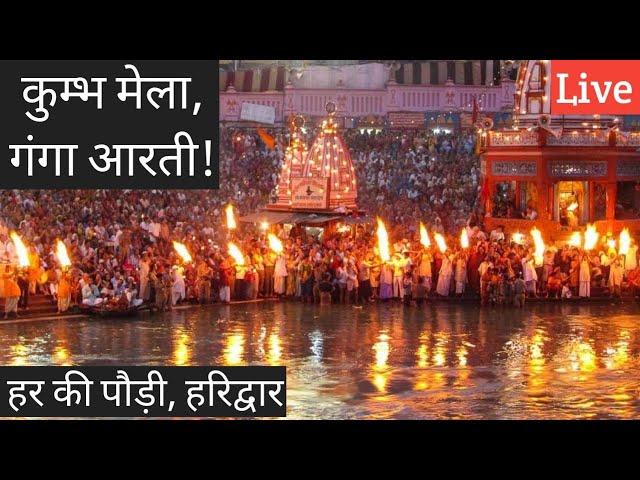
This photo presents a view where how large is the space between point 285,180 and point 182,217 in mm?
2521

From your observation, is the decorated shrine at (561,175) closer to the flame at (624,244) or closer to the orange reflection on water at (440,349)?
the flame at (624,244)

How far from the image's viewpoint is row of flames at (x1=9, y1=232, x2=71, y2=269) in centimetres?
2416

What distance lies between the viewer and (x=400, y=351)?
68.3 ft

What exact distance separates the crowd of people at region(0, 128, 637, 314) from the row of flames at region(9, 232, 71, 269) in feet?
0.41

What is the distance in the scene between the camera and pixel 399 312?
2502 cm

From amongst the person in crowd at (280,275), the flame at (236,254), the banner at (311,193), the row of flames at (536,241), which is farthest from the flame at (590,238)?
the flame at (236,254)

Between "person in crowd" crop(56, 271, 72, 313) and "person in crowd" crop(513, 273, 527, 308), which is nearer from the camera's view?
"person in crowd" crop(56, 271, 72, 313)

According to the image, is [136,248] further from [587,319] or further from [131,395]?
[131,395]

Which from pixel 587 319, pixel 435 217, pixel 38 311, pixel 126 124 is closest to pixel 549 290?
pixel 587 319

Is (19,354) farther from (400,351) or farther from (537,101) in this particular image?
(537,101)

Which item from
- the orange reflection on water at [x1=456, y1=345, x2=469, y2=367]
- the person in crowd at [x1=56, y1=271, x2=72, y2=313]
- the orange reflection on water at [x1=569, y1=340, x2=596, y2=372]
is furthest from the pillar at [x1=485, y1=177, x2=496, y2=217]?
the person in crowd at [x1=56, y1=271, x2=72, y2=313]

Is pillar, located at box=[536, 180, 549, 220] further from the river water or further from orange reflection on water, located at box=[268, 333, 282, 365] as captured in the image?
orange reflection on water, located at box=[268, 333, 282, 365]

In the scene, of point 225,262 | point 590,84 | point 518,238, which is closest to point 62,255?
point 225,262

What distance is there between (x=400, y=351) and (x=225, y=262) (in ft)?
19.5
